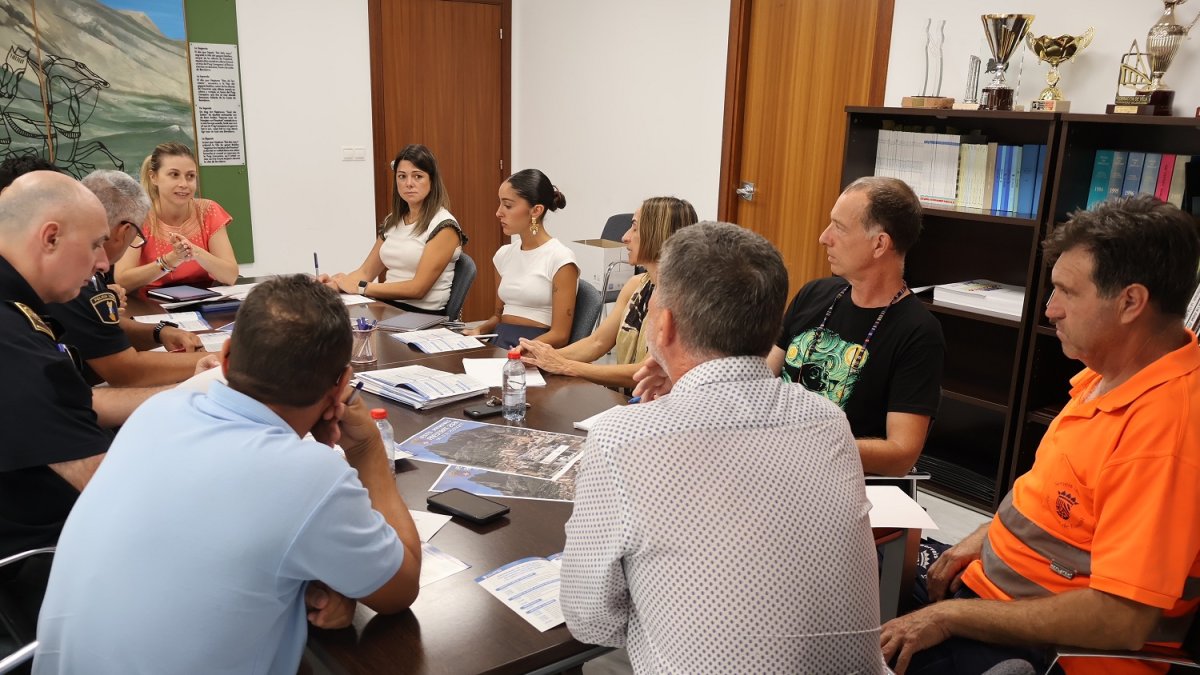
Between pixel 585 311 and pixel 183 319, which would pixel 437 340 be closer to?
pixel 585 311

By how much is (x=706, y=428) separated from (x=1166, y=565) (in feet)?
2.91

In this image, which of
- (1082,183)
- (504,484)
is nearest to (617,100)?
(1082,183)

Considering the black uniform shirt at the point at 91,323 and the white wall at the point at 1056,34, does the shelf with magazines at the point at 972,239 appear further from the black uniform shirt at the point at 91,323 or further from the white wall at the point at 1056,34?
the black uniform shirt at the point at 91,323

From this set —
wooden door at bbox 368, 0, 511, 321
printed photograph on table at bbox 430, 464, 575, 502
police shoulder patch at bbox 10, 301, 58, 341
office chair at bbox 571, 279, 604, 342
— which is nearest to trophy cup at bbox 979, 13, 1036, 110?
office chair at bbox 571, 279, 604, 342

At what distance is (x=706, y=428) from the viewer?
119 cm

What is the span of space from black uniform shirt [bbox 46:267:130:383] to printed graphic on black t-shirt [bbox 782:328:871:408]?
1884mm

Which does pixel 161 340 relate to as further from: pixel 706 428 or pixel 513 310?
pixel 706 428

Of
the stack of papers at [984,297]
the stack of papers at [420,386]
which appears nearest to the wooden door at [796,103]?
the stack of papers at [984,297]

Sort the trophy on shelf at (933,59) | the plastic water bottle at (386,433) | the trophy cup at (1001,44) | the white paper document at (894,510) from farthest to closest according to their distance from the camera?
the trophy on shelf at (933,59)
the trophy cup at (1001,44)
the plastic water bottle at (386,433)
the white paper document at (894,510)

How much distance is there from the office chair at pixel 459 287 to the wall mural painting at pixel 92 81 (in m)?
2.32

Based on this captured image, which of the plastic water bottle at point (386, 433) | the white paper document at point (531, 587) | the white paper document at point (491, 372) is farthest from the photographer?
the white paper document at point (491, 372)

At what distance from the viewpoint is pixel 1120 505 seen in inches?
59.9

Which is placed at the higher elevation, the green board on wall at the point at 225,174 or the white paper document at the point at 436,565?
the green board on wall at the point at 225,174

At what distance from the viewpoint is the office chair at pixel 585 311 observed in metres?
3.54
